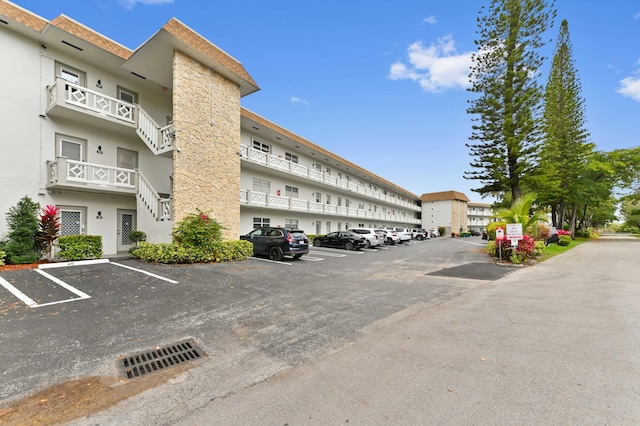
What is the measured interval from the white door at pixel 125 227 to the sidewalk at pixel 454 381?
1324cm

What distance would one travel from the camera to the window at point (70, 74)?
39.0ft

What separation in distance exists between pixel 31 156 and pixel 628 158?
4952 centimetres

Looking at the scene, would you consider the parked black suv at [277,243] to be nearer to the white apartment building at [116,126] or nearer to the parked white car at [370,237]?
the white apartment building at [116,126]

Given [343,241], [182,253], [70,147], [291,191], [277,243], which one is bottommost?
[343,241]

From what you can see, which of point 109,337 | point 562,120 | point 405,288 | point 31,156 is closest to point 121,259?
point 31,156

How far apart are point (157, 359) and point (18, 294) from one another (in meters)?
5.66

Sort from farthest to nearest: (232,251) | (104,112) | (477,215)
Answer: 1. (477,215)
2. (232,251)
3. (104,112)

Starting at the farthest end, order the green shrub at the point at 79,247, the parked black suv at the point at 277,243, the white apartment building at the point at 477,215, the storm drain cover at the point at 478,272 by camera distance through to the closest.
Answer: the white apartment building at the point at 477,215 < the parked black suv at the point at 277,243 < the green shrub at the point at 79,247 < the storm drain cover at the point at 478,272

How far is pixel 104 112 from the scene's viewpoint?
12008 millimetres

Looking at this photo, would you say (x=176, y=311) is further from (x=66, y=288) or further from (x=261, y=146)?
(x=261, y=146)

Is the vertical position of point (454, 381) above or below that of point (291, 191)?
below

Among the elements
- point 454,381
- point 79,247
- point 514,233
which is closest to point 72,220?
point 79,247

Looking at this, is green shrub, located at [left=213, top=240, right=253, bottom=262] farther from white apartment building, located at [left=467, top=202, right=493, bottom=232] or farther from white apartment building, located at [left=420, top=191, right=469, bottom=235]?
white apartment building, located at [left=467, top=202, right=493, bottom=232]

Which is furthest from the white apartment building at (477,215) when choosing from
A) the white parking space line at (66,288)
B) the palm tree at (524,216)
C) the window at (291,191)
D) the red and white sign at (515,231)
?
the white parking space line at (66,288)
